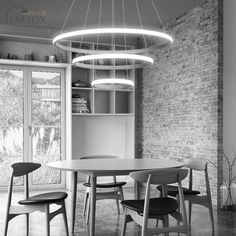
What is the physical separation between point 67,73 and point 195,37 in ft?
8.76

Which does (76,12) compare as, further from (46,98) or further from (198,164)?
(198,164)

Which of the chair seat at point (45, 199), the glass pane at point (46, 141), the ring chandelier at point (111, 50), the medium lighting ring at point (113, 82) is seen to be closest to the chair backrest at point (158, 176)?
the chair seat at point (45, 199)

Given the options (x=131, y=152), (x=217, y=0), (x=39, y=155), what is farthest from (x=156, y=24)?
(x=39, y=155)

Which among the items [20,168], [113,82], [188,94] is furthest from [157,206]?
[188,94]

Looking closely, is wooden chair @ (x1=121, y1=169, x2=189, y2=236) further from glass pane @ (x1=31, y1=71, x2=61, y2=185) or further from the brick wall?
glass pane @ (x1=31, y1=71, x2=61, y2=185)

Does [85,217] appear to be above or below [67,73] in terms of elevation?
below

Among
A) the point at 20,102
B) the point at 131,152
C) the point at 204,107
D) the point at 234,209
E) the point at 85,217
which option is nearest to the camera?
the point at 85,217

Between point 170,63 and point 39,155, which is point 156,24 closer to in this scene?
point 170,63

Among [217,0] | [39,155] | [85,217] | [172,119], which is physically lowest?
[85,217]

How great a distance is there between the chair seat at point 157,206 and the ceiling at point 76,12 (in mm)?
3789

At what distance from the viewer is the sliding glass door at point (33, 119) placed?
23.7ft

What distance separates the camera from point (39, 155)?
7.41 m

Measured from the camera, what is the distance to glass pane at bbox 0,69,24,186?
7223 mm

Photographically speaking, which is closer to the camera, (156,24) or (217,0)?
(217,0)
